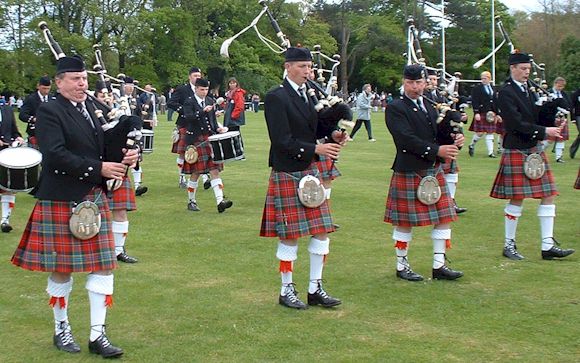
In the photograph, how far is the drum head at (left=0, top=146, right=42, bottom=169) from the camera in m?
6.56

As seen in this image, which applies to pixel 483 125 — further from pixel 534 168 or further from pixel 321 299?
pixel 321 299

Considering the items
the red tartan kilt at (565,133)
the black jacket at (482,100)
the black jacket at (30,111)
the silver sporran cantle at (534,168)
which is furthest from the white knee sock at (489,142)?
the black jacket at (30,111)

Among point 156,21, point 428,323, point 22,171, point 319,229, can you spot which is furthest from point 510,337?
point 156,21

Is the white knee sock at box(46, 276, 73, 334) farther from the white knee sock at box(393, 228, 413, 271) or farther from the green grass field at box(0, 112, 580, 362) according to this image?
the white knee sock at box(393, 228, 413, 271)

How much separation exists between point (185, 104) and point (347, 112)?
15.5 ft

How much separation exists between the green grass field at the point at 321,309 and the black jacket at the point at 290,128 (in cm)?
108

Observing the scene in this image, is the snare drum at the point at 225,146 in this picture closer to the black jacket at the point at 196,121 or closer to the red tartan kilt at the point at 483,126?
the black jacket at the point at 196,121

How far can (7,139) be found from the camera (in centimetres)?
836

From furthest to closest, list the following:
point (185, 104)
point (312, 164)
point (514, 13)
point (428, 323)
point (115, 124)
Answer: point (514, 13)
point (185, 104)
point (312, 164)
point (428, 323)
point (115, 124)

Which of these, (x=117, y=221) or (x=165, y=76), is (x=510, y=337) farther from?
(x=165, y=76)

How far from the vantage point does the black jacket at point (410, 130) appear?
224 inches

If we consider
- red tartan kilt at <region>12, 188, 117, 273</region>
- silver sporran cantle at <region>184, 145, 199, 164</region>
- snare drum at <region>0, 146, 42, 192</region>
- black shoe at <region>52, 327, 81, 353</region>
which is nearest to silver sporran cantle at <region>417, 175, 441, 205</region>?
red tartan kilt at <region>12, 188, 117, 273</region>

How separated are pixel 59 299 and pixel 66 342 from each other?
275mm

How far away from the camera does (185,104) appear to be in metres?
9.52
